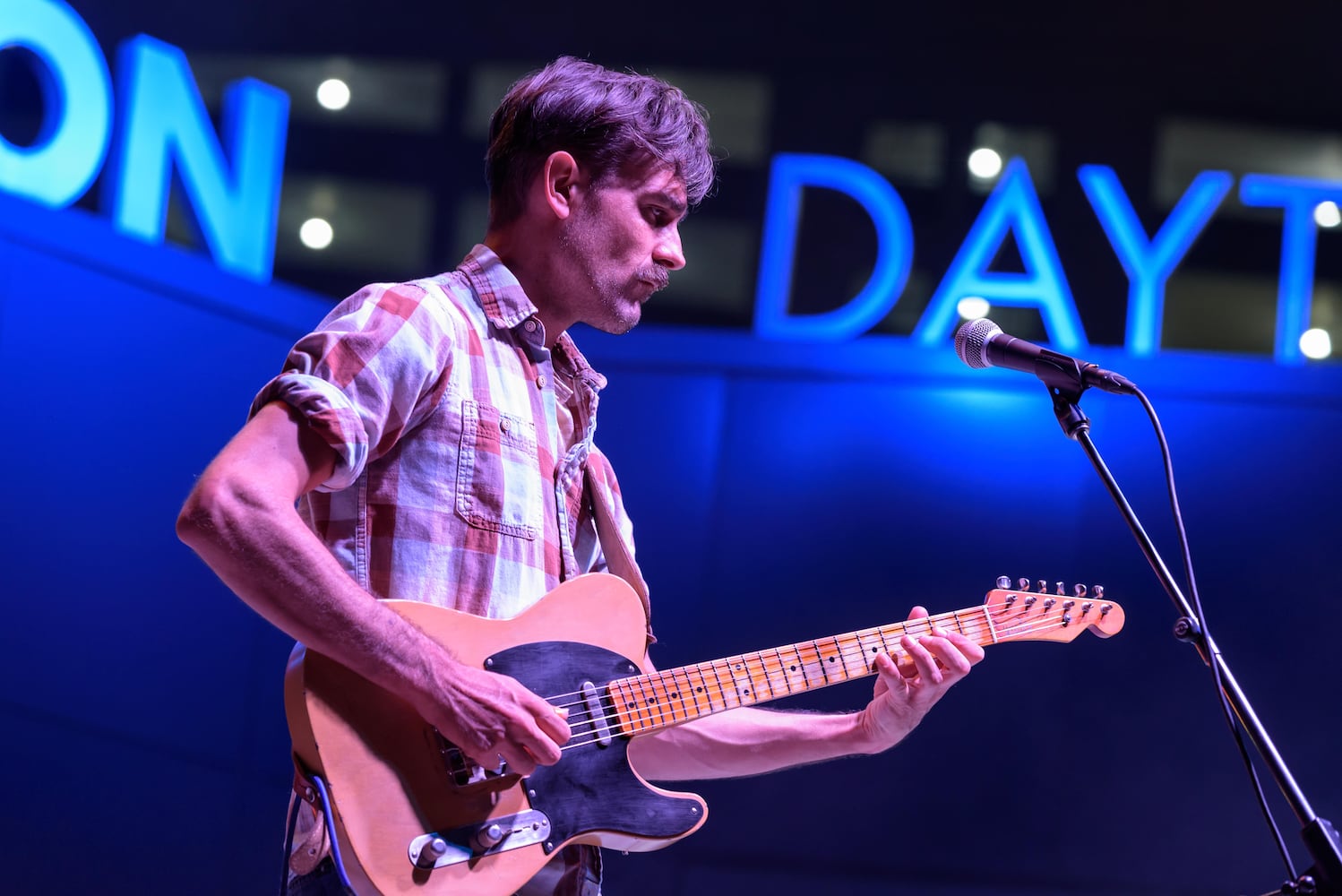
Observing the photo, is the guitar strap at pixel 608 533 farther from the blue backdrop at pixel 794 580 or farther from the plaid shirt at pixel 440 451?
the blue backdrop at pixel 794 580

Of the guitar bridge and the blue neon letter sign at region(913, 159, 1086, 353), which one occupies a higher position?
the blue neon letter sign at region(913, 159, 1086, 353)

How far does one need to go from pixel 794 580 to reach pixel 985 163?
1.90 metres

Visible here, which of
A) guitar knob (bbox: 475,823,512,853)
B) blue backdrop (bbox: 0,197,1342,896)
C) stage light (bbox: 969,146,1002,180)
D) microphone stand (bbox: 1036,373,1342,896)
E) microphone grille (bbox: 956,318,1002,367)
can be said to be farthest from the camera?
stage light (bbox: 969,146,1002,180)

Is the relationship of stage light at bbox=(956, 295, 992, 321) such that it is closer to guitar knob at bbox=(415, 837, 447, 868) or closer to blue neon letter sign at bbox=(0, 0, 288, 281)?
blue neon letter sign at bbox=(0, 0, 288, 281)

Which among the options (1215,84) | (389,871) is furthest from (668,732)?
(1215,84)

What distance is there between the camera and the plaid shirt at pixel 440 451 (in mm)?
1742

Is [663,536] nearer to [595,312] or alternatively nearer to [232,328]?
[232,328]

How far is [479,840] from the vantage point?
5.63 feet

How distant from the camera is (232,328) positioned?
4.39 metres

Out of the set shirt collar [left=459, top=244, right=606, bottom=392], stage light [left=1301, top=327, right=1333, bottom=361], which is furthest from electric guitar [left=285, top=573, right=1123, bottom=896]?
stage light [left=1301, top=327, right=1333, bottom=361]

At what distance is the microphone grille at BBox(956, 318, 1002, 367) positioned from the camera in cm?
218

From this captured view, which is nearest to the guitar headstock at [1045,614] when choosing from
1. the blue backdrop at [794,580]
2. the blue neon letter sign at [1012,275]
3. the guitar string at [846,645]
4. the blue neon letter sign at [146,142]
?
the guitar string at [846,645]

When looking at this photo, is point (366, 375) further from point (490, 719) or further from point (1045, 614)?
point (1045, 614)

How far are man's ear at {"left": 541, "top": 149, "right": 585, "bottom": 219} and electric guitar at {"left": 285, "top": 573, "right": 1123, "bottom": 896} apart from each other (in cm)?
71
